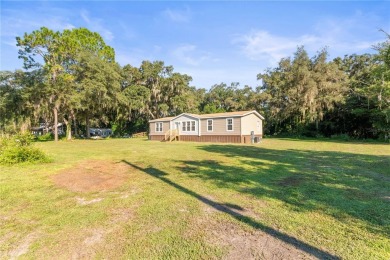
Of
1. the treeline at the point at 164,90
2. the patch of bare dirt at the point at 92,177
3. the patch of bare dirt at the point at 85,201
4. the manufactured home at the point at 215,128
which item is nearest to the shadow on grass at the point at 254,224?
the patch of bare dirt at the point at 92,177

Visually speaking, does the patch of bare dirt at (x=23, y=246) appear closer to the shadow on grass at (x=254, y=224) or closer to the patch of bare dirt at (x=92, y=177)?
the patch of bare dirt at (x=92, y=177)

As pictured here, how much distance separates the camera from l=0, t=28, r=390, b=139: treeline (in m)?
20.7

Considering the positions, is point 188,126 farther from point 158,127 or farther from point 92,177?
point 92,177

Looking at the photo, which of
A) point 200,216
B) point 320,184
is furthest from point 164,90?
point 200,216

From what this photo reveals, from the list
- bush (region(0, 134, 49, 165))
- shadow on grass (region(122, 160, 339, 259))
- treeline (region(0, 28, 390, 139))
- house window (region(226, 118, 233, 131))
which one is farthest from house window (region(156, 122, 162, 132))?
shadow on grass (region(122, 160, 339, 259))

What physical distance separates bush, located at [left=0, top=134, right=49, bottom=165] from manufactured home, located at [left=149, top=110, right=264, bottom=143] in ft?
43.5

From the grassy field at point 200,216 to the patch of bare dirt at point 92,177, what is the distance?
0.27 feet

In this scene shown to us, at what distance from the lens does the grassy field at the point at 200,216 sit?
2664mm

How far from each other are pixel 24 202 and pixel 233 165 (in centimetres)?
570

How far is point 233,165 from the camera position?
7.79m

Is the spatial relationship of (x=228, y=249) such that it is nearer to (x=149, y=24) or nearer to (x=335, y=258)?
(x=335, y=258)

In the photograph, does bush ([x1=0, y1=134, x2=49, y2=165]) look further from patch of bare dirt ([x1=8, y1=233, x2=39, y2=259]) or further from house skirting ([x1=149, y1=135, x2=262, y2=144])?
house skirting ([x1=149, y1=135, x2=262, y2=144])

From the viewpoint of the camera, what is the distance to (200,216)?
141 inches

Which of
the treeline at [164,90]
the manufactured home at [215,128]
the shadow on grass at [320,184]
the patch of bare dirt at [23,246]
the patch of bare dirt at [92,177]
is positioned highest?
the treeline at [164,90]
